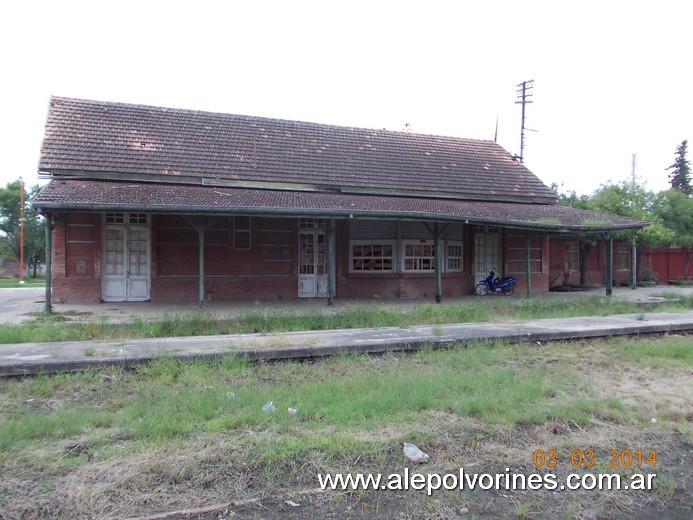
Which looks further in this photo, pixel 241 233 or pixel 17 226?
pixel 17 226

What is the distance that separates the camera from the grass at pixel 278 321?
9.55 meters

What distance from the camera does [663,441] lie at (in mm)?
4852

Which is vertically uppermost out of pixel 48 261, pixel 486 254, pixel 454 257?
pixel 486 254

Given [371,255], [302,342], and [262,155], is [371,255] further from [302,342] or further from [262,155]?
[302,342]

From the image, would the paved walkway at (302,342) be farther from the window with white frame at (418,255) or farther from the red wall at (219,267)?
the window with white frame at (418,255)

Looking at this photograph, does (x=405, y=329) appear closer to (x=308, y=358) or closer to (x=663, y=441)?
(x=308, y=358)

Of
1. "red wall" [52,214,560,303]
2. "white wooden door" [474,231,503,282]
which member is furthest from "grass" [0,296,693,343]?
"white wooden door" [474,231,503,282]

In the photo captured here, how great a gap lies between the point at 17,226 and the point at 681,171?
190 ft

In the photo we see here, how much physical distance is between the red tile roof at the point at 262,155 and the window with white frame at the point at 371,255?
2044mm

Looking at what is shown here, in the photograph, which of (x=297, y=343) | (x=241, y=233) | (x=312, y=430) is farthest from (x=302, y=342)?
(x=241, y=233)

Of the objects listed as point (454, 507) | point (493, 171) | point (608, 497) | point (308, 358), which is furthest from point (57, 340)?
point (493, 171)

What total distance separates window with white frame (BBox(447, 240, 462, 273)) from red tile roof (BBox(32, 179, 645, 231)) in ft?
4.88

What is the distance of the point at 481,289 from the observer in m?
18.5
